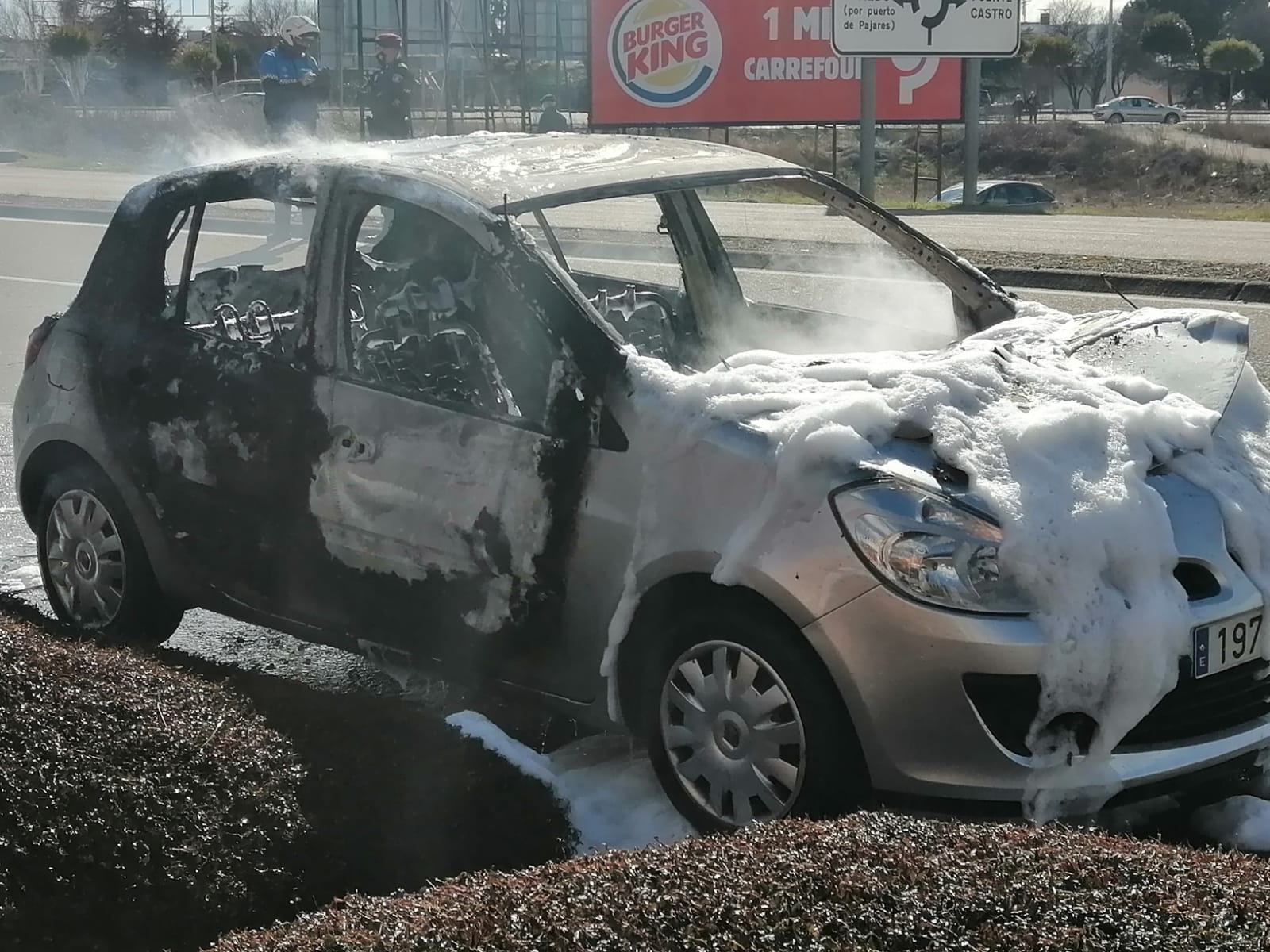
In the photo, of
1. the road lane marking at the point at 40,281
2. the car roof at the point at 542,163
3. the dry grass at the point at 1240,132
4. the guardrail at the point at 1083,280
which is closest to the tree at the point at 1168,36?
the dry grass at the point at 1240,132

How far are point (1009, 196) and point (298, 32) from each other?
21.2 m

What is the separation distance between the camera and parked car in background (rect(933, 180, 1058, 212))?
32656 mm

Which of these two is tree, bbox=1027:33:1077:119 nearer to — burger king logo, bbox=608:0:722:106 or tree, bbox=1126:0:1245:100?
tree, bbox=1126:0:1245:100

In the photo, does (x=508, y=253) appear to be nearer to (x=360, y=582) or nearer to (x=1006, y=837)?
(x=360, y=582)

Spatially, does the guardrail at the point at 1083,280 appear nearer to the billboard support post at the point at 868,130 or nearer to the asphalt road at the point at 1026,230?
the asphalt road at the point at 1026,230

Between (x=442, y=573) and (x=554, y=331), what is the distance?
70 cm

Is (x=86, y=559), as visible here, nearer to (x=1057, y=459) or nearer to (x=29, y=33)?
(x=1057, y=459)

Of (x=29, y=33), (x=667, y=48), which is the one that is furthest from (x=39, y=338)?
(x=29, y=33)

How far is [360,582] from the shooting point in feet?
14.7

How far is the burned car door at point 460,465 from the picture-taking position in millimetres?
4066

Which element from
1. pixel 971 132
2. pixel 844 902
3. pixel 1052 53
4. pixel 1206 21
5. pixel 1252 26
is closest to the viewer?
pixel 844 902

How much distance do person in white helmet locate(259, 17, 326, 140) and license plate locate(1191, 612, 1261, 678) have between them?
13.3 m

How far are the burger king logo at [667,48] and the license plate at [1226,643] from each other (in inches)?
1246

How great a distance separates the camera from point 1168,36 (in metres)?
72.9
